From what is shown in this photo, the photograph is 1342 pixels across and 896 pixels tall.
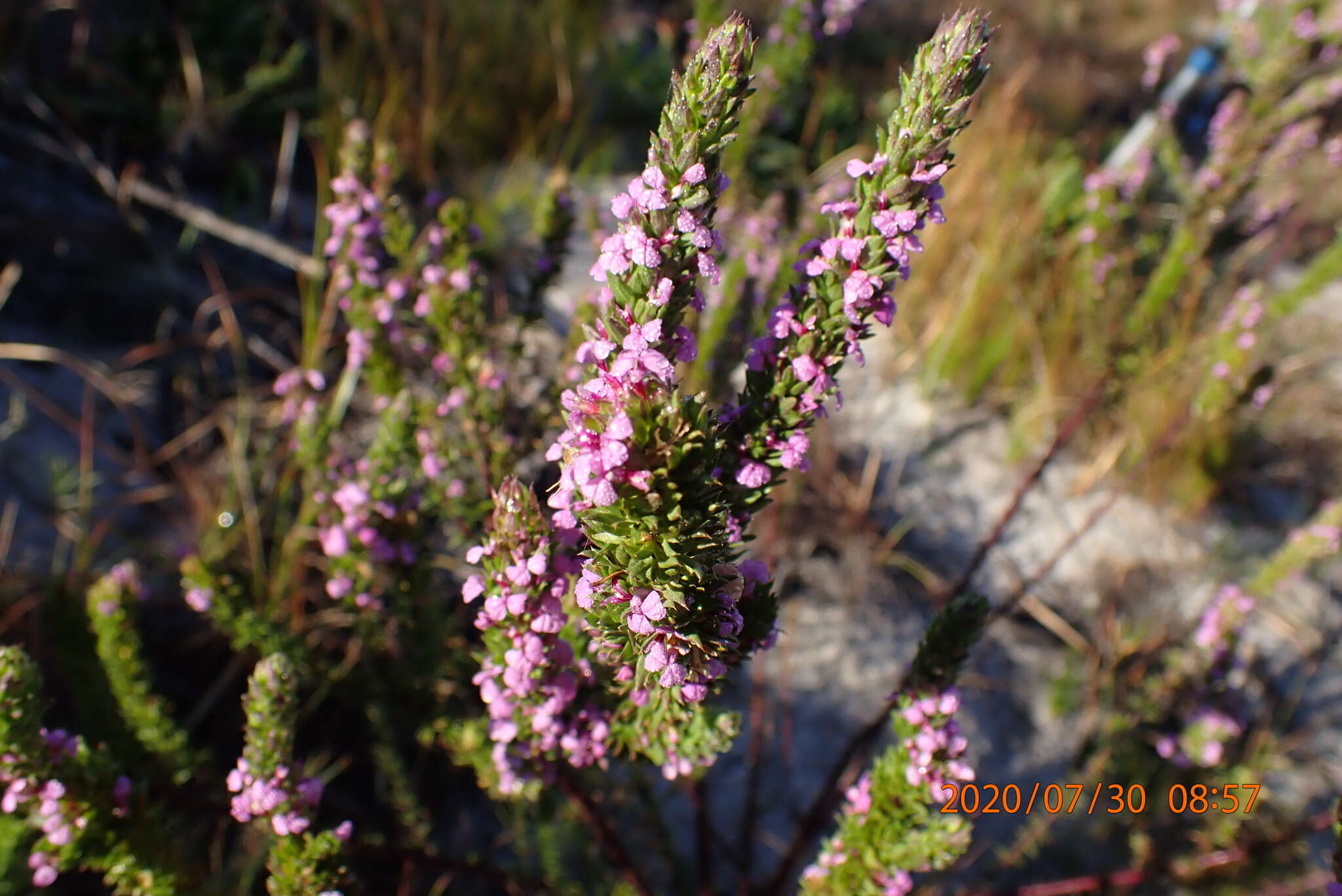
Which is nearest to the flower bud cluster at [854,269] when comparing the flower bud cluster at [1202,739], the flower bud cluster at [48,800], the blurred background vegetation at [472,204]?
the blurred background vegetation at [472,204]

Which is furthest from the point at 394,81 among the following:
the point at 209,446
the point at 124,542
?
the point at 124,542

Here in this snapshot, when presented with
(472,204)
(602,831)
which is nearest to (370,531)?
(602,831)

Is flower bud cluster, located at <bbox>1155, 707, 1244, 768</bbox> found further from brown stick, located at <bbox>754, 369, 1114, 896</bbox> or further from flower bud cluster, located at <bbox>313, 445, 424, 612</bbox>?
flower bud cluster, located at <bbox>313, 445, 424, 612</bbox>

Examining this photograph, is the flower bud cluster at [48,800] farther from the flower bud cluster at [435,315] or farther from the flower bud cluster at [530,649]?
the flower bud cluster at [435,315]

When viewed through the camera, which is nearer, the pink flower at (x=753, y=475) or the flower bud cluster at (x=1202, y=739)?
the pink flower at (x=753, y=475)

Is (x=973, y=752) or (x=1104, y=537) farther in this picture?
(x=1104, y=537)

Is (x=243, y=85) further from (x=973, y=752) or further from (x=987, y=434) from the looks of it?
(x=973, y=752)

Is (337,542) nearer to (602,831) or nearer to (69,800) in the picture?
(69,800)
